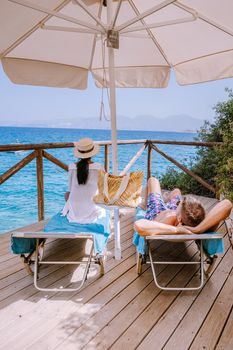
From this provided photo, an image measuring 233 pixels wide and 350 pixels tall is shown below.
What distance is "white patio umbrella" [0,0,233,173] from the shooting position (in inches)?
99.8

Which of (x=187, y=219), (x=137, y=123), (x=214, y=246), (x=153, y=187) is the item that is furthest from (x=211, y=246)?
(x=137, y=123)

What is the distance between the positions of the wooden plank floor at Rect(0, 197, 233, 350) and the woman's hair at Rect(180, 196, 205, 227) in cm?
54

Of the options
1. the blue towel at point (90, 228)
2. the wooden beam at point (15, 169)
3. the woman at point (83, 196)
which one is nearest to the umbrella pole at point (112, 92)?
the woman at point (83, 196)

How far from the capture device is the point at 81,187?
9.22 ft

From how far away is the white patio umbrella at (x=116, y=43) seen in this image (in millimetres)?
2535

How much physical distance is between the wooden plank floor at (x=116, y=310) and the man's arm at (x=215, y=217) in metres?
0.55

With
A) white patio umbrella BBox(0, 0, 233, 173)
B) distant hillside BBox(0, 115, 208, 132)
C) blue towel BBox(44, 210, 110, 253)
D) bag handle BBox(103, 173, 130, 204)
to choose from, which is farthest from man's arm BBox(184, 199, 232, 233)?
distant hillside BBox(0, 115, 208, 132)

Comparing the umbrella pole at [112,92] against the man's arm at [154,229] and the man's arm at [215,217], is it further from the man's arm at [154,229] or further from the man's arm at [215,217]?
the man's arm at [215,217]

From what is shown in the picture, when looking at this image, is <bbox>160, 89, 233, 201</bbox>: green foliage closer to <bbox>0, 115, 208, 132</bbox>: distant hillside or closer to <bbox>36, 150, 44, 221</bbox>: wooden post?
<bbox>36, 150, 44, 221</bbox>: wooden post

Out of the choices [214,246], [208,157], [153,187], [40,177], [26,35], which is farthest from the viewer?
[208,157]

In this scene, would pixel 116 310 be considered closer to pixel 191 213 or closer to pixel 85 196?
pixel 191 213

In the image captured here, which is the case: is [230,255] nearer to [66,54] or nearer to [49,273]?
[49,273]

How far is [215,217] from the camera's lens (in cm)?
219

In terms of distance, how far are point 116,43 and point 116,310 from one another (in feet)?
7.50
